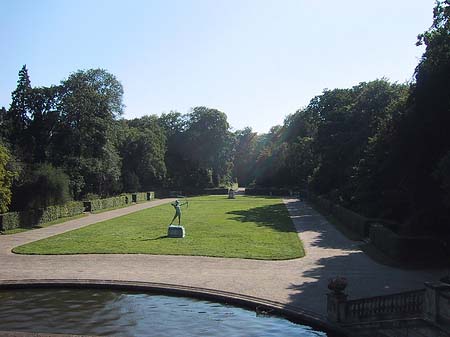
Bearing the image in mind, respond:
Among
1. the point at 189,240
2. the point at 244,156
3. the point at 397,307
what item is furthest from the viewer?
the point at 244,156

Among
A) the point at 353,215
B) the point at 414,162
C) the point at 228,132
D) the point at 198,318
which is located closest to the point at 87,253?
the point at 198,318

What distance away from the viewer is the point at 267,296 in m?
16.0

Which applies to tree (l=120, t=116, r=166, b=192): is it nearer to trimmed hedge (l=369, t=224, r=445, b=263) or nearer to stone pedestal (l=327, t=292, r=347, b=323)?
trimmed hedge (l=369, t=224, r=445, b=263)

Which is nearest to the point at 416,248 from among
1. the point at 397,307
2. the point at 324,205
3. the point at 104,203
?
the point at 397,307

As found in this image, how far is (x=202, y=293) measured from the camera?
1658 cm

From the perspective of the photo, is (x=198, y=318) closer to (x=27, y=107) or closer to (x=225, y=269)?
(x=225, y=269)

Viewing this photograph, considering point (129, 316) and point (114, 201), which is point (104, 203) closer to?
point (114, 201)

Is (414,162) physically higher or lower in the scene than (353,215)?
higher

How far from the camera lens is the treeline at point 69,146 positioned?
41.2 meters

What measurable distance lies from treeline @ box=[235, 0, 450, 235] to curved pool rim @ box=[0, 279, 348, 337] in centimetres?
785

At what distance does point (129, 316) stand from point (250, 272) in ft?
21.4

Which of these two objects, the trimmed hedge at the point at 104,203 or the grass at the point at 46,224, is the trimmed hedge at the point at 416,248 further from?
the trimmed hedge at the point at 104,203

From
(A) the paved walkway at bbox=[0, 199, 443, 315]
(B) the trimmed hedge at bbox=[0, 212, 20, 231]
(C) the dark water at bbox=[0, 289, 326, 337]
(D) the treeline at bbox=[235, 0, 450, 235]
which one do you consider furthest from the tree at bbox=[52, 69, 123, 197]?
(C) the dark water at bbox=[0, 289, 326, 337]

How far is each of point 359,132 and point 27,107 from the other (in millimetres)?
36396
